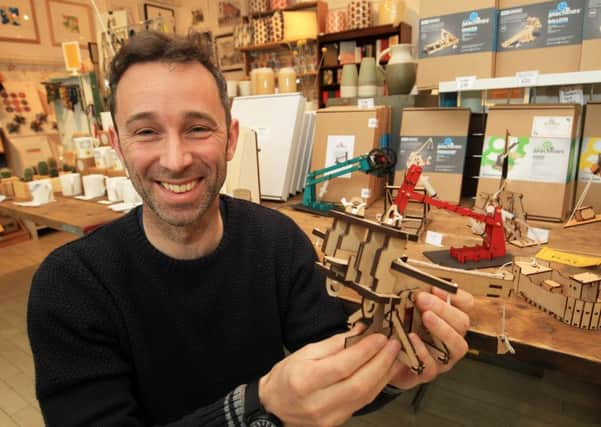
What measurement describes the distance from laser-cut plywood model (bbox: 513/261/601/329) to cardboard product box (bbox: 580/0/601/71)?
0.99 meters

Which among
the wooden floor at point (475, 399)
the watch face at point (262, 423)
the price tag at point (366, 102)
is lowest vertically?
the wooden floor at point (475, 399)

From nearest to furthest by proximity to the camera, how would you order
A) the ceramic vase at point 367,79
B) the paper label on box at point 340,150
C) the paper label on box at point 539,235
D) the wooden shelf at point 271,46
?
the paper label on box at point 539,235 < the paper label on box at point 340,150 < the ceramic vase at point 367,79 < the wooden shelf at point 271,46

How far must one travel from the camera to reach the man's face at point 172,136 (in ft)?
2.64

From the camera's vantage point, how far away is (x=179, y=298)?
2.84 ft

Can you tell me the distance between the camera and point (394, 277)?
619 millimetres

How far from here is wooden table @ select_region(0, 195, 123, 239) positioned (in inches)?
67.8

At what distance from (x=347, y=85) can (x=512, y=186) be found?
45.7 inches

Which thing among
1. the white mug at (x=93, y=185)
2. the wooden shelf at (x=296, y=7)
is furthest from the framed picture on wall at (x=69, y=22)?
the white mug at (x=93, y=185)

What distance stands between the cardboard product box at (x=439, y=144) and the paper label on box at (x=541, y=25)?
13.9 inches

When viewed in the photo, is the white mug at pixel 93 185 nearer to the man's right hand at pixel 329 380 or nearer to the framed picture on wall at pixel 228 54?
the man's right hand at pixel 329 380

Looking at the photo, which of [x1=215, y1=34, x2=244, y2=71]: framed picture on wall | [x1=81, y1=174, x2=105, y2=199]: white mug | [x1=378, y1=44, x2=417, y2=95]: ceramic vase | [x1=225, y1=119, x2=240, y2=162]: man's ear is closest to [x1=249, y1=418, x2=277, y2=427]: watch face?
[x1=225, y1=119, x2=240, y2=162]: man's ear

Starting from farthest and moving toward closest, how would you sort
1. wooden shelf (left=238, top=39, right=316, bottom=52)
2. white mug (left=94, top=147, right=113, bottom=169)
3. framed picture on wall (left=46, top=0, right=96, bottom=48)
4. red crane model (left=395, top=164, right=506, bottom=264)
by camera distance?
wooden shelf (left=238, top=39, right=316, bottom=52), framed picture on wall (left=46, top=0, right=96, bottom=48), white mug (left=94, top=147, right=113, bottom=169), red crane model (left=395, top=164, right=506, bottom=264)

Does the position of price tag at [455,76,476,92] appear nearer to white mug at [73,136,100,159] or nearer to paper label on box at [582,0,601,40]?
paper label on box at [582,0,601,40]

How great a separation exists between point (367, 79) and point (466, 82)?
0.62 m
